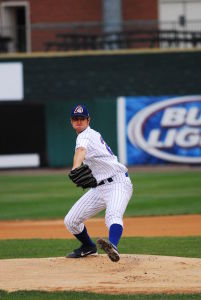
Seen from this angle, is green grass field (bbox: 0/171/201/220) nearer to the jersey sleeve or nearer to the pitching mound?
the pitching mound

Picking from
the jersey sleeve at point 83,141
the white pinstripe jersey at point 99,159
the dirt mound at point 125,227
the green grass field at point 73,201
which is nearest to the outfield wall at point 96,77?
the green grass field at point 73,201

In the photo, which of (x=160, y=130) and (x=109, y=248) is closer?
(x=109, y=248)

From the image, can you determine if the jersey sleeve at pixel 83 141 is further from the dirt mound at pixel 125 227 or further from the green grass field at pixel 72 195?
the green grass field at pixel 72 195

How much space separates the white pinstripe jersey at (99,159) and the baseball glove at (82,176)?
1.09ft

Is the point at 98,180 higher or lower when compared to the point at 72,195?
higher

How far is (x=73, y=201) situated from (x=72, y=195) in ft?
3.60

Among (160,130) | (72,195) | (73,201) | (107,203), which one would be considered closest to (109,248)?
(107,203)

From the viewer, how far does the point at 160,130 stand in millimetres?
25156

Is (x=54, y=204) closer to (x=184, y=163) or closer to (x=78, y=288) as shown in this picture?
(x=184, y=163)

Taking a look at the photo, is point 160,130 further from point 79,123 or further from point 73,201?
point 79,123

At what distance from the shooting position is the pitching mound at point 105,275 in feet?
25.9

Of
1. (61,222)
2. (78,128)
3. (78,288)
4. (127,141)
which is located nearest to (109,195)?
(78,128)

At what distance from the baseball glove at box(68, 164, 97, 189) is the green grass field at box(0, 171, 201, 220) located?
735cm

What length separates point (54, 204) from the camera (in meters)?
17.8
